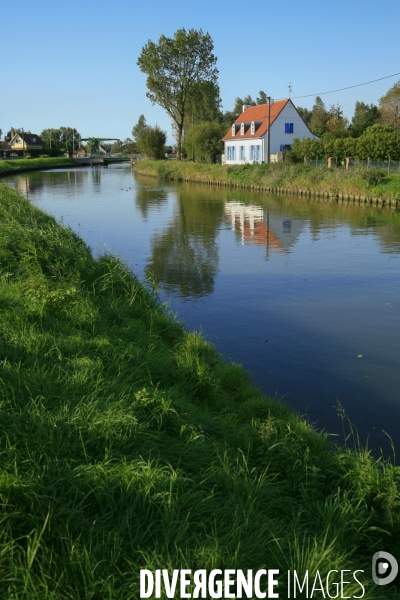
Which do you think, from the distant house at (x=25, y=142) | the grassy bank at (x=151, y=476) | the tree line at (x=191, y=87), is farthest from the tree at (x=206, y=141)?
the distant house at (x=25, y=142)

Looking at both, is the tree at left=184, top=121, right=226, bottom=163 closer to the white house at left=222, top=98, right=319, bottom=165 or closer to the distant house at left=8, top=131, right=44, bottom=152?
the white house at left=222, top=98, right=319, bottom=165

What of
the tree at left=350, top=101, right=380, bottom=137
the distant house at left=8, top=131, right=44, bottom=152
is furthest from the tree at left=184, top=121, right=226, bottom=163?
the distant house at left=8, top=131, right=44, bottom=152

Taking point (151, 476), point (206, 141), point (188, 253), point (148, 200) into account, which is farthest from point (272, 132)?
point (151, 476)

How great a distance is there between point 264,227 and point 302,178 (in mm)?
14946

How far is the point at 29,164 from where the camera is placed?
77.3m

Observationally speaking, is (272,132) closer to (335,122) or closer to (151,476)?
(335,122)

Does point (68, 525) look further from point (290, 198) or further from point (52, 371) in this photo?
point (290, 198)

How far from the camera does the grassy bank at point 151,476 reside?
322 centimetres

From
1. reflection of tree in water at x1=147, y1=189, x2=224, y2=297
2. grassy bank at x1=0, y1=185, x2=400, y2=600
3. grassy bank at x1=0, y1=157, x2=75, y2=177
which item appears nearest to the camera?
grassy bank at x1=0, y1=185, x2=400, y2=600

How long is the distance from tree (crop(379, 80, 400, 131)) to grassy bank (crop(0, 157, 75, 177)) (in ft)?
133

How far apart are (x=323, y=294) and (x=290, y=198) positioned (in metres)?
23.0

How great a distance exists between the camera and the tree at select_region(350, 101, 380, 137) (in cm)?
4899

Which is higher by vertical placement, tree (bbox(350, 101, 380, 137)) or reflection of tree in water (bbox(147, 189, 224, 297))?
tree (bbox(350, 101, 380, 137))

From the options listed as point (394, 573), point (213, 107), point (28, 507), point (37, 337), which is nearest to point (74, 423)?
point (28, 507)
